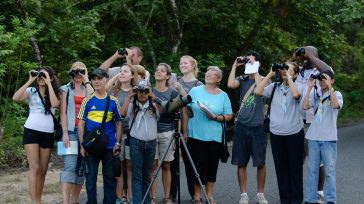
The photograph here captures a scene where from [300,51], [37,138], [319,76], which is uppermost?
[300,51]

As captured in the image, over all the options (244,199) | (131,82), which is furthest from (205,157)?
(131,82)

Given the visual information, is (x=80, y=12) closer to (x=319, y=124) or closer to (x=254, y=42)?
(x=254, y=42)

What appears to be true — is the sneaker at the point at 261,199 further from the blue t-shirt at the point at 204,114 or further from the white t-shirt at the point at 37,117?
the white t-shirt at the point at 37,117

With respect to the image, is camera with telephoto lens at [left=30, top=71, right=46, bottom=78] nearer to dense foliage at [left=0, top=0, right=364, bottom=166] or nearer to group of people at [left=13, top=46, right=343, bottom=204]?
group of people at [left=13, top=46, right=343, bottom=204]

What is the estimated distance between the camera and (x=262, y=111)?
902 cm

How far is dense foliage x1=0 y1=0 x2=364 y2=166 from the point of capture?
44.6 ft

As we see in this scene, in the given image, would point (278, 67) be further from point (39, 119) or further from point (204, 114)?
point (39, 119)

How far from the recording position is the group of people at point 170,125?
8.14 m

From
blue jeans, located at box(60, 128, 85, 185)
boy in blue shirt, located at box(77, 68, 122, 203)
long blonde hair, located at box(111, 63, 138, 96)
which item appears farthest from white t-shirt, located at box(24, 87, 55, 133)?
long blonde hair, located at box(111, 63, 138, 96)

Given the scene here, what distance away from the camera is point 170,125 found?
884 cm

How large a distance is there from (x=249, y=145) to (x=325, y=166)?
1.23 meters

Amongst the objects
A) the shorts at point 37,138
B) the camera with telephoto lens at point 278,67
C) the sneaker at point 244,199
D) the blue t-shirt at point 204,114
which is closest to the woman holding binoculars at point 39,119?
the shorts at point 37,138

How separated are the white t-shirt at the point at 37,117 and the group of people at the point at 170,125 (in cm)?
1

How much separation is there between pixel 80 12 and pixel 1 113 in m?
3.14
